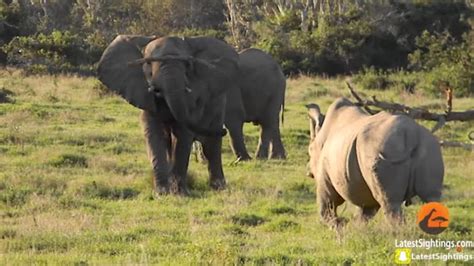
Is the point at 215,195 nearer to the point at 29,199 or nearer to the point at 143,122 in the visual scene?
the point at 143,122

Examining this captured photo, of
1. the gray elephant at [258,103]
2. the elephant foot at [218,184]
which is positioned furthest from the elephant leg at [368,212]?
the gray elephant at [258,103]

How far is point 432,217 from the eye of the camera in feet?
27.0

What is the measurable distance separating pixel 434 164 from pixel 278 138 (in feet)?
30.3

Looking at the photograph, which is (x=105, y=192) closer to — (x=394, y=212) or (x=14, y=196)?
(x=14, y=196)

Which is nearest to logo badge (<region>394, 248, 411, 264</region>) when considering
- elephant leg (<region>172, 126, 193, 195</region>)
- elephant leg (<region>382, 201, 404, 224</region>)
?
elephant leg (<region>382, 201, 404, 224</region>)

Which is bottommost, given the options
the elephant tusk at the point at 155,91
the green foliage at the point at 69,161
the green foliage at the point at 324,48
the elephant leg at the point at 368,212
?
the green foliage at the point at 324,48

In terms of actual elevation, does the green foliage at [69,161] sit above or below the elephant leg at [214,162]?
below

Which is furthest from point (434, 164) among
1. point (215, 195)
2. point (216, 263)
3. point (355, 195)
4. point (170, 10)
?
point (170, 10)

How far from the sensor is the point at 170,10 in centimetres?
5531

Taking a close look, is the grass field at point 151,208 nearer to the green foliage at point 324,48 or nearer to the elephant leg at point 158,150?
the elephant leg at point 158,150

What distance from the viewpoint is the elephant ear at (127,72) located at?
A: 12.4 meters

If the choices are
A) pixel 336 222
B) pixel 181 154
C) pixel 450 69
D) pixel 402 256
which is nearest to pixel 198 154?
pixel 181 154

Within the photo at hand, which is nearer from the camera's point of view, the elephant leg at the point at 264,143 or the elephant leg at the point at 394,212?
the elephant leg at the point at 394,212

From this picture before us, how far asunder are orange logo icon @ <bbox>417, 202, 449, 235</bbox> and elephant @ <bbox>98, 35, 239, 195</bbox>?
4.37 meters
